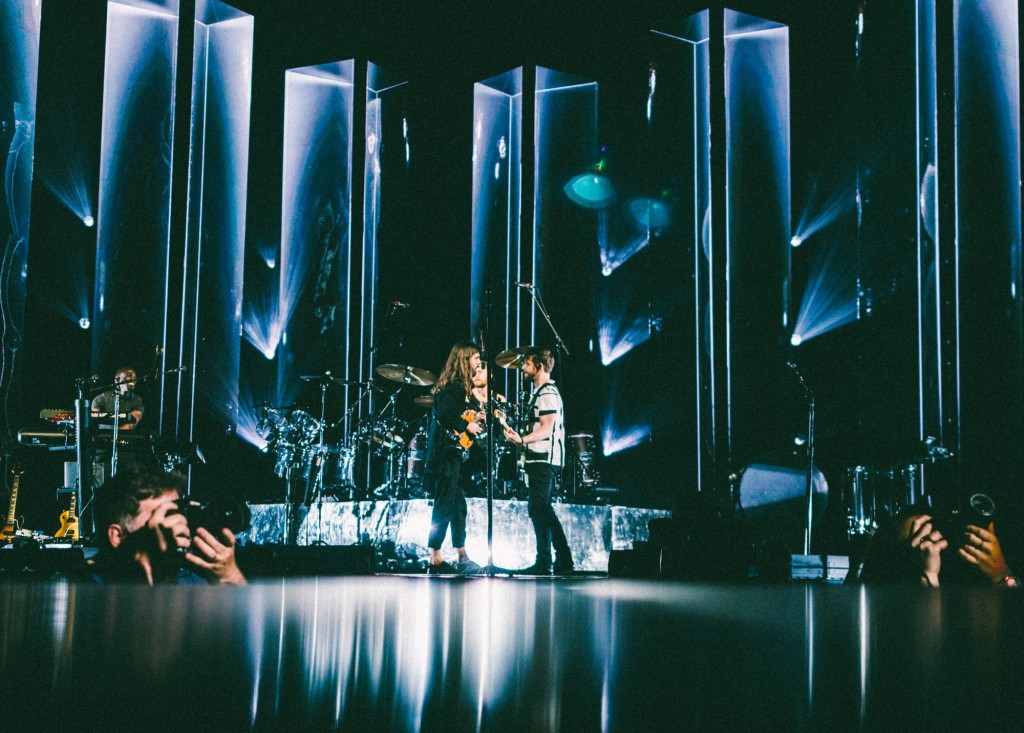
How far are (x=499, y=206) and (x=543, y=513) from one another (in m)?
4.12

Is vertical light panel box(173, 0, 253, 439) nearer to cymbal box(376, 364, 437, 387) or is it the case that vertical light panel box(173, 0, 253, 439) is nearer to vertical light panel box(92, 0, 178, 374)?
vertical light panel box(92, 0, 178, 374)

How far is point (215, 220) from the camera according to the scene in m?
8.12

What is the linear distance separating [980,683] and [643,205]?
8001mm

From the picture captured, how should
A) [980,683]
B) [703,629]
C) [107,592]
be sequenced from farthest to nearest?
[107,592], [703,629], [980,683]

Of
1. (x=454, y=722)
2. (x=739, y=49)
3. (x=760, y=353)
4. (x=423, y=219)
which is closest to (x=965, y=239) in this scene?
(x=760, y=353)

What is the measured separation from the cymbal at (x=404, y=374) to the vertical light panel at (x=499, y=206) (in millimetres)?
1644

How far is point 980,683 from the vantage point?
2.11 ft

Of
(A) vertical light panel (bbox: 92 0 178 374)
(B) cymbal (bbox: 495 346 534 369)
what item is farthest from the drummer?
(B) cymbal (bbox: 495 346 534 369)

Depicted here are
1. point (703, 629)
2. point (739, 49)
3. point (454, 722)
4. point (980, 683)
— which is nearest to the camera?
point (454, 722)

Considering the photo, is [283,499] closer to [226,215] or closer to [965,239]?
[226,215]

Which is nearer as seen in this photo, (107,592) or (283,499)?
(107,592)

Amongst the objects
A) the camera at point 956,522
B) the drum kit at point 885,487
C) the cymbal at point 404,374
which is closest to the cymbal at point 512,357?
the cymbal at point 404,374

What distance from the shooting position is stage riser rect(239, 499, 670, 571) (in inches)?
241

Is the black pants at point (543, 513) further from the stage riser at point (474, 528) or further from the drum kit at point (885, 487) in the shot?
the drum kit at point (885, 487)
